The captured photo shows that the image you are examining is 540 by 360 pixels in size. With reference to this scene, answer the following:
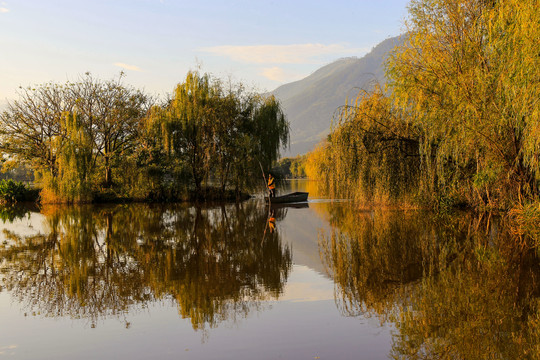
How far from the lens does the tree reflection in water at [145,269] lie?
7.61 m

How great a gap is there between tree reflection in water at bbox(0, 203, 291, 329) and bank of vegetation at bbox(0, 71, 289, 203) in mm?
13822

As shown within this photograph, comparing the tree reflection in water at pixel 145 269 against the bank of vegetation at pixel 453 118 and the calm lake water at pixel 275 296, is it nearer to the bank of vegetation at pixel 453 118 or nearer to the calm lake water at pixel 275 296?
the calm lake water at pixel 275 296

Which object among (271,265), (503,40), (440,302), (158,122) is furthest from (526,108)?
(158,122)

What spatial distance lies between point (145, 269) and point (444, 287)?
5.94 m

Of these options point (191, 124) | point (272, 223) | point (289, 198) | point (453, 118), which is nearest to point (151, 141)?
point (191, 124)

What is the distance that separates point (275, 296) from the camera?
8.07 meters

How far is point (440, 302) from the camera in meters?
7.20

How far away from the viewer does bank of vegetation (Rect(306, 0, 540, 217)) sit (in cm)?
1107

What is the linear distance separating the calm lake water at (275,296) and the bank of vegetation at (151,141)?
54.8ft

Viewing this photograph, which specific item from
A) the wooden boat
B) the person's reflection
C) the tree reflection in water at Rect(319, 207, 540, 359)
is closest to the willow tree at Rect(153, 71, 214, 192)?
the wooden boat

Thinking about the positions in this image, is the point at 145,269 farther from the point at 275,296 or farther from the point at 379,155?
the point at 379,155

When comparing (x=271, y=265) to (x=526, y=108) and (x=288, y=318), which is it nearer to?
(x=288, y=318)

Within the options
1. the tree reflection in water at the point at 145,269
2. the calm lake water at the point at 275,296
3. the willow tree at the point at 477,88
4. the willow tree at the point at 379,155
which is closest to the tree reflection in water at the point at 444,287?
the calm lake water at the point at 275,296

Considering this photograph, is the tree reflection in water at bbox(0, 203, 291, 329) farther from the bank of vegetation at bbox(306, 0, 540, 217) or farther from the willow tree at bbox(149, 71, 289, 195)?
the willow tree at bbox(149, 71, 289, 195)
